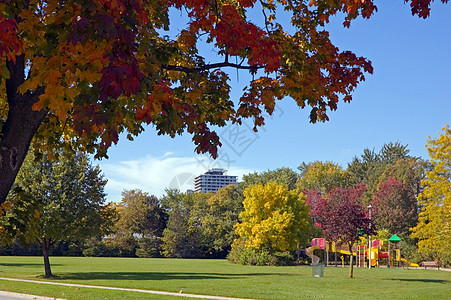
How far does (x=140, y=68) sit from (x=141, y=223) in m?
64.1

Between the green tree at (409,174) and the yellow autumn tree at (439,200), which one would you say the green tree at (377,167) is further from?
the yellow autumn tree at (439,200)

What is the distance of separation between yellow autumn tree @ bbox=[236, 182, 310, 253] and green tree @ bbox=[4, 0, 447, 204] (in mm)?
29975

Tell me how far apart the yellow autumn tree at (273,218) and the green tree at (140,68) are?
30.0 m

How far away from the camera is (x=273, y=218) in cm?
3769

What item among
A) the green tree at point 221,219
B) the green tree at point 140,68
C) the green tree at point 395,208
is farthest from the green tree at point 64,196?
the green tree at point 395,208

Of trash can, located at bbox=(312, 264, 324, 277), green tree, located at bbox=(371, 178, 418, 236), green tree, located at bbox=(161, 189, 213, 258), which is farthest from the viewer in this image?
green tree, located at bbox=(161, 189, 213, 258)

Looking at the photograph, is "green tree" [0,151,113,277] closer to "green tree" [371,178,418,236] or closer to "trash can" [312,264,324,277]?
"trash can" [312,264,324,277]

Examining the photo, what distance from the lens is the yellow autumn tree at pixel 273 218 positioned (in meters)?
37.5

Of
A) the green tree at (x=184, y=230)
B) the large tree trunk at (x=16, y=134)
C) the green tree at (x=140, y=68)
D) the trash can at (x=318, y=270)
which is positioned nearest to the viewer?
the green tree at (x=140, y=68)

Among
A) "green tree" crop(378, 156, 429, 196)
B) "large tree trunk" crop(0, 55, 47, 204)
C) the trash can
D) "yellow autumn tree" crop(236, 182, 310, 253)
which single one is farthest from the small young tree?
"green tree" crop(378, 156, 429, 196)

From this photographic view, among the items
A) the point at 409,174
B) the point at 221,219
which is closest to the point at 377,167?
the point at 409,174

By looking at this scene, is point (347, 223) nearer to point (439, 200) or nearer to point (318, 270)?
point (318, 270)

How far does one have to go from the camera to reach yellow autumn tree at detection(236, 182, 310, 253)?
123 ft

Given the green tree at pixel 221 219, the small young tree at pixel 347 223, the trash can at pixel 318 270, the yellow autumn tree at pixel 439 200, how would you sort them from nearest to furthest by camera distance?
the small young tree at pixel 347 223, the trash can at pixel 318 270, the yellow autumn tree at pixel 439 200, the green tree at pixel 221 219
